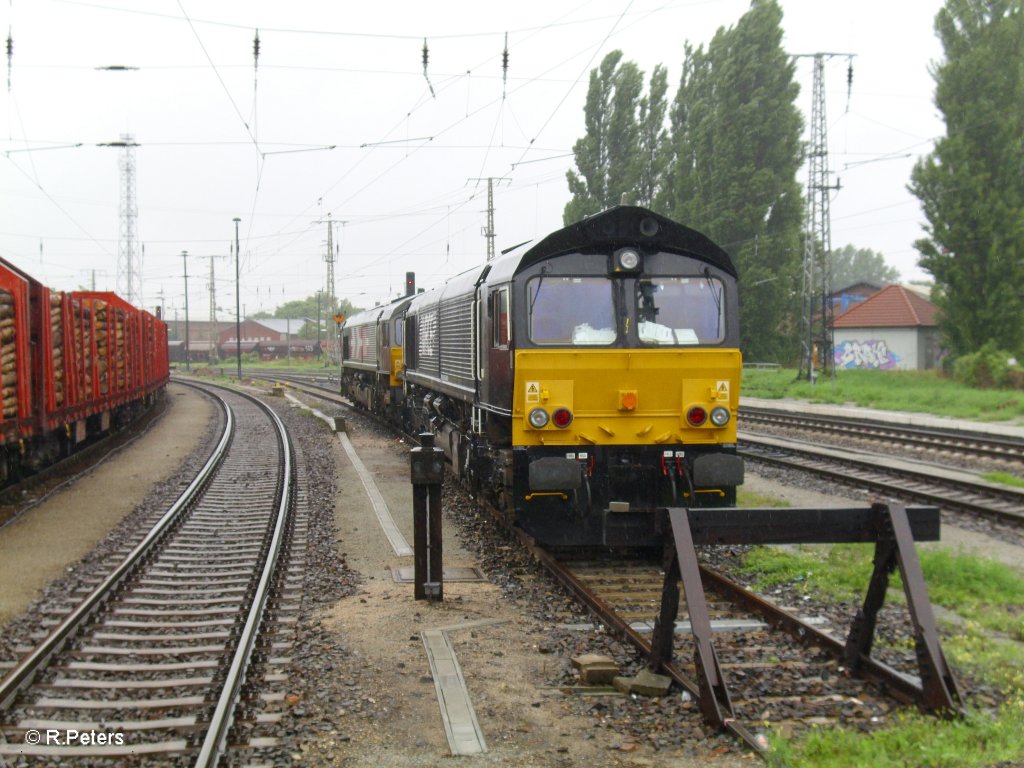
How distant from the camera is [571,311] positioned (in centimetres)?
916

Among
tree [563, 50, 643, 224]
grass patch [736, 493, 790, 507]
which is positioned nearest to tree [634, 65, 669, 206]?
tree [563, 50, 643, 224]

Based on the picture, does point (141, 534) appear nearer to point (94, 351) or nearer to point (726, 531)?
point (726, 531)

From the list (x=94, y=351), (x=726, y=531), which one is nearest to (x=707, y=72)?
(x=94, y=351)

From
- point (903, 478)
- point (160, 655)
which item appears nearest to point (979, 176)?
point (903, 478)

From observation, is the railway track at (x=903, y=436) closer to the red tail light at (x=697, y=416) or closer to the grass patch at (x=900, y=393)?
the grass patch at (x=900, y=393)

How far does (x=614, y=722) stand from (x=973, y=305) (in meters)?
30.8

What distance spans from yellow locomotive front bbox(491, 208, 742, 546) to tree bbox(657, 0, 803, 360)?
3073 cm

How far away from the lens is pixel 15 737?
513 centimetres

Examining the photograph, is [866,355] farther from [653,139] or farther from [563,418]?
[563,418]

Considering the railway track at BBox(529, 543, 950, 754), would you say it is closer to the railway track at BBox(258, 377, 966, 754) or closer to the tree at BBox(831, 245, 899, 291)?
the railway track at BBox(258, 377, 966, 754)

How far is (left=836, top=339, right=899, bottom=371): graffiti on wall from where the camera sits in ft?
148

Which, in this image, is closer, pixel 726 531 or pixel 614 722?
pixel 614 722

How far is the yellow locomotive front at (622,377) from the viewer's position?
8.94 metres

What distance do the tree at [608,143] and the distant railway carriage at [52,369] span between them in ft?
86.4
